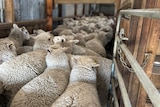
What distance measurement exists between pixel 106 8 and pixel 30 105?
409 inches

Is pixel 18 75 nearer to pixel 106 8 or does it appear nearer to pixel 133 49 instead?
pixel 133 49

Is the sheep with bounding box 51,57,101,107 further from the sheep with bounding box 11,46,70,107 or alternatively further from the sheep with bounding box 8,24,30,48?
the sheep with bounding box 8,24,30,48

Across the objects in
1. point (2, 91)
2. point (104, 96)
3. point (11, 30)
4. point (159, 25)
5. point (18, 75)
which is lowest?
point (104, 96)

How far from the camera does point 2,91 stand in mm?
1909

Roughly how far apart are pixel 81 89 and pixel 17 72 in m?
0.84

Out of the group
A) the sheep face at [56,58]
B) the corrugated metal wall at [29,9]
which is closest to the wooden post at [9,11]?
the corrugated metal wall at [29,9]

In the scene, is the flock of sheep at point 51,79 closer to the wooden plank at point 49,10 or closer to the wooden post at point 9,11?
the wooden post at point 9,11

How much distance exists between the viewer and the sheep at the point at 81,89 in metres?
1.38

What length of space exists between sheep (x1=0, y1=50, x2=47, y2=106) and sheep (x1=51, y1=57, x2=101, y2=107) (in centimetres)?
51

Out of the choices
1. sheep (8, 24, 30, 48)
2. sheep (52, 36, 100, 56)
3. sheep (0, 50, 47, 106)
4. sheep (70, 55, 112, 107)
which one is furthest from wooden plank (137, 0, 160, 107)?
sheep (8, 24, 30, 48)

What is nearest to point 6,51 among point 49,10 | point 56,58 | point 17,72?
point 17,72

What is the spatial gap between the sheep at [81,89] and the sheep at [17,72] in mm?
506

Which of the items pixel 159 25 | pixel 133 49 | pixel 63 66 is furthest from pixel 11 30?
pixel 159 25

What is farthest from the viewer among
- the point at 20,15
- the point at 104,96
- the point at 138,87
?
the point at 20,15
